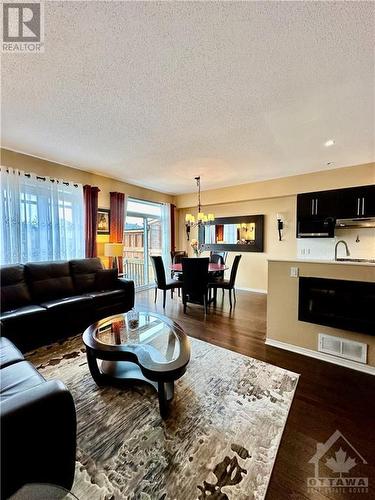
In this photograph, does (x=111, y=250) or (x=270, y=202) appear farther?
(x=270, y=202)

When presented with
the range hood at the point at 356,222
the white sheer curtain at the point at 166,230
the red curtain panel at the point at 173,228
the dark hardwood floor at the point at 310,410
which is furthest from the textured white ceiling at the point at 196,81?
the red curtain panel at the point at 173,228

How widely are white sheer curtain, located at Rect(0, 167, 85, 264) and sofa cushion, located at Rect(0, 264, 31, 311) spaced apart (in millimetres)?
476

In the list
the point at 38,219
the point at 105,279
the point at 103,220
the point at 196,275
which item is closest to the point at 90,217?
the point at 103,220

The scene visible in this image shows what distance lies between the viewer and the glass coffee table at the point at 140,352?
1553 millimetres

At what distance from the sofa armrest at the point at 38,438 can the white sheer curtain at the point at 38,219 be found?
10.3 feet

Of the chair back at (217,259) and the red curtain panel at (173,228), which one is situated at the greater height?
the red curtain panel at (173,228)

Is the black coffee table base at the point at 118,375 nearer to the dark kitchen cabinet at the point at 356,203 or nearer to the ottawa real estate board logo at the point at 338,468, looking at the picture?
the ottawa real estate board logo at the point at 338,468

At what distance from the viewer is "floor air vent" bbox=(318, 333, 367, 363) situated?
2.20 m

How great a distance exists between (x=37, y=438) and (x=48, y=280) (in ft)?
9.12

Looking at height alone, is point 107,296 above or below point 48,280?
below

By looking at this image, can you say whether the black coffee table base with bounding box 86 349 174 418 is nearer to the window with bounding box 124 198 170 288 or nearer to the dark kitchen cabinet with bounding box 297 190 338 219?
the window with bounding box 124 198 170 288

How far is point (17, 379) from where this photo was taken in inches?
52.7

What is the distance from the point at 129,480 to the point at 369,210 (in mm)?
4901

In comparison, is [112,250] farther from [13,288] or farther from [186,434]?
[186,434]
